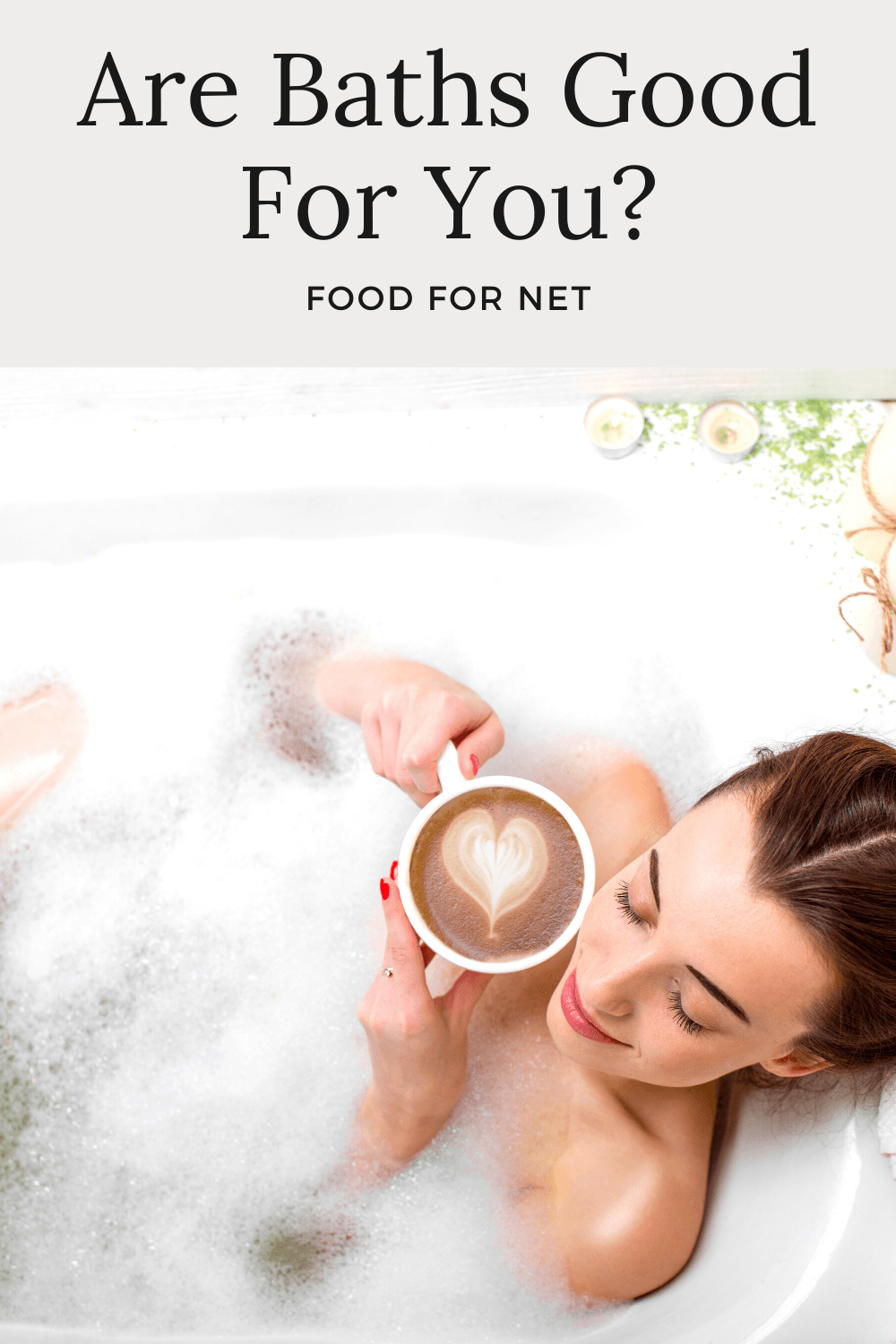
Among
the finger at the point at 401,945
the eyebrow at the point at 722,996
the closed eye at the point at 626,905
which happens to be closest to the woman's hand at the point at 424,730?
the finger at the point at 401,945

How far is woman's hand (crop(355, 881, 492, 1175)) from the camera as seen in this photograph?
1061mm

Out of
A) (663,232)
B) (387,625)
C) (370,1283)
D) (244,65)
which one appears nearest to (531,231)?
(663,232)

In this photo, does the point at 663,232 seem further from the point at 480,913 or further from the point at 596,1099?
the point at 596,1099

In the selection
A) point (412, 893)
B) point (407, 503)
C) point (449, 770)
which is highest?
point (407, 503)

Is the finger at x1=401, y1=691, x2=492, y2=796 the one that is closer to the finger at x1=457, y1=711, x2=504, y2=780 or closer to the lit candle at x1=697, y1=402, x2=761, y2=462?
the finger at x1=457, y1=711, x2=504, y2=780

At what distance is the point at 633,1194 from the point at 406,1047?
0.97 ft

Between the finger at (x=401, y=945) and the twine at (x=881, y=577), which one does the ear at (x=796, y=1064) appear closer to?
the finger at (x=401, y=945)

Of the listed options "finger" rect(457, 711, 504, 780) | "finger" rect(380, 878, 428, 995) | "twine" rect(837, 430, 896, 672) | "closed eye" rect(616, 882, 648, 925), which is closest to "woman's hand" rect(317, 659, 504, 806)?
"finger" rect(457, 711, 504, 780)

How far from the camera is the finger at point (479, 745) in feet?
3.52

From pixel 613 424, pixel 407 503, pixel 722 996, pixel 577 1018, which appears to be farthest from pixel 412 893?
pixel 613 424

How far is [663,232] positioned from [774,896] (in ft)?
3.34

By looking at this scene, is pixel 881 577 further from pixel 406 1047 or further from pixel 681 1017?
pixel 406 1047

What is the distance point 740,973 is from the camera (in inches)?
31.5

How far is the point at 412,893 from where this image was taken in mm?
991
